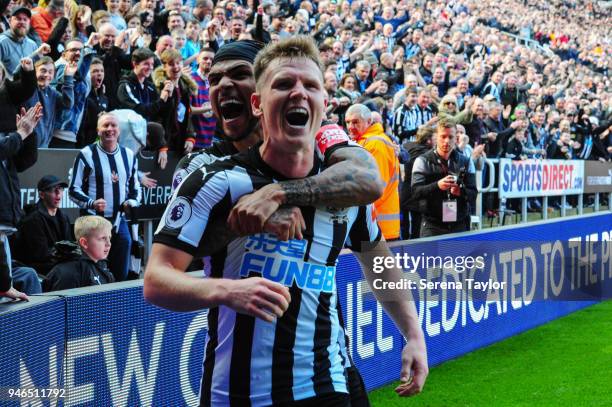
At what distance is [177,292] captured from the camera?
2.41m

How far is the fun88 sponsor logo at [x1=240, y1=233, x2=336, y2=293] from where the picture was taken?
2646 millimetres

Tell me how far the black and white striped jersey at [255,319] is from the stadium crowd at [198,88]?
1138mm

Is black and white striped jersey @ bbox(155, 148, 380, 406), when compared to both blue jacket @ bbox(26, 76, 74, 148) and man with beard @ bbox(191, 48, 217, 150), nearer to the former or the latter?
blue jacket @ bbox(26, 76, 74, 148)

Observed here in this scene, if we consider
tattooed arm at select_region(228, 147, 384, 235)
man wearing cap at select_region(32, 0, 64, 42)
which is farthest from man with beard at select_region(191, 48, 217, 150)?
tattooed arm at select_region(228, 147, 384, 235)

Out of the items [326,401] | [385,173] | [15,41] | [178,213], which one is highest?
[15,41]

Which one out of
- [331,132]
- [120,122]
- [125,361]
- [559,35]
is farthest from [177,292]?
[559,35]

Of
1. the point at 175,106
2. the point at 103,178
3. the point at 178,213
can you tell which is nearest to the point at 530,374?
the point at 103,178

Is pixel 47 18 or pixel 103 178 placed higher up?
pixel 47 18

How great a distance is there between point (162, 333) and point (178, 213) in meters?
2.25

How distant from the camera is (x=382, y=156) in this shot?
804 centimetres

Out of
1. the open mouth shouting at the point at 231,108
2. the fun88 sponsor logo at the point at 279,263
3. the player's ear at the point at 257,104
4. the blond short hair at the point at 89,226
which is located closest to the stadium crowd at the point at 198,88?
the open mouth shouting at the point at 231,108

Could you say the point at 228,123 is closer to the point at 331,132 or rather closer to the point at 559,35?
the point at 331,132

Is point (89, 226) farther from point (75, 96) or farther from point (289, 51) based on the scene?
point (289, 51)

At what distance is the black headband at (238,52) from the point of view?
3781 millimetres
